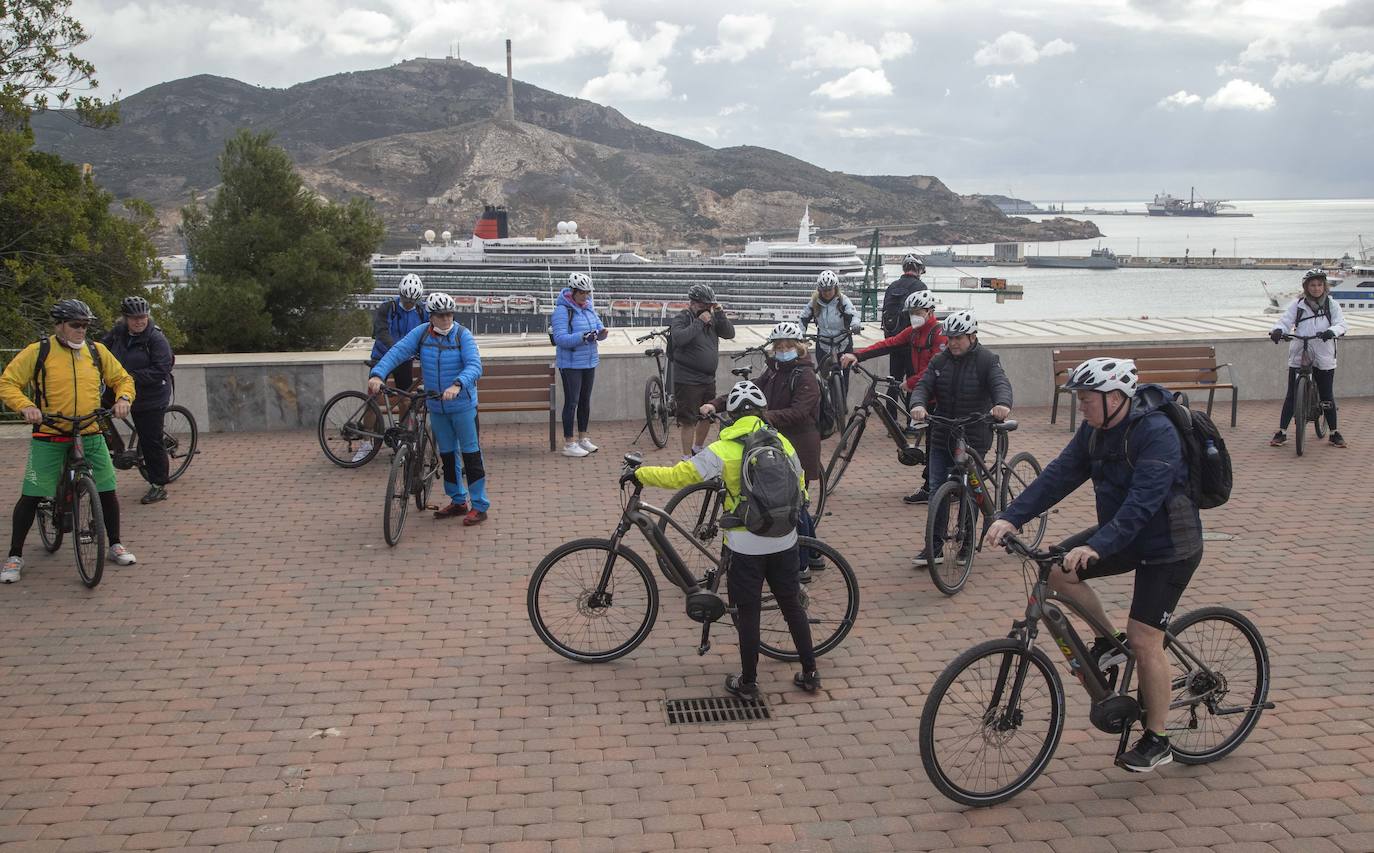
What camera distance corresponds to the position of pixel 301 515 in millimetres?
9086

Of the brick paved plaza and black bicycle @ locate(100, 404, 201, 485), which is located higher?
black bicycle @ locate(100, 404, 201, 485)

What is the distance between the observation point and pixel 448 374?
8.62 m

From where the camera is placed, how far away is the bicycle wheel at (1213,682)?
479cm

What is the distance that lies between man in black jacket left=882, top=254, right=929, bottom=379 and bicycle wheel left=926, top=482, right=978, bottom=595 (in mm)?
3957

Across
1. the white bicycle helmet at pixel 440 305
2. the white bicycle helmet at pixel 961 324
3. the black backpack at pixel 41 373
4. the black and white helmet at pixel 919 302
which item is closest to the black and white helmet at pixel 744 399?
the white bicycle helmet at pixel 961 324

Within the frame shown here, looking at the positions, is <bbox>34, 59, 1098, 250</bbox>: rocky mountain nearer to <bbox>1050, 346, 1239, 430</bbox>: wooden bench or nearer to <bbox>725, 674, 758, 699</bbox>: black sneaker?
<bbox>1050, 346, 1239, 430</bbox>: wooden bench

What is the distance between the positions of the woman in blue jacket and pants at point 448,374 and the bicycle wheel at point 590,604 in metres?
2.70

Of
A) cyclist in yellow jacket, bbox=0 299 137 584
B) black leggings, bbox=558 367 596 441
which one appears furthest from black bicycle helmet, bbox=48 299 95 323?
black leggings, bbox=558 367 596 441

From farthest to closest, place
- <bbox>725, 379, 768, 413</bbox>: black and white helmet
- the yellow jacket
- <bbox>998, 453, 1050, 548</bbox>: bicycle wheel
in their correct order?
<bbox>998, 453, 1050, 548</bbox>: bicycle wheel → the yellow jacket → <bbox>725, 379, 768, 413</bbox>: black and white helmet

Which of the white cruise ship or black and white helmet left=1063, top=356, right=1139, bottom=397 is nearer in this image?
black and white helmet left=1063, top=356, right=1139, bottom=397

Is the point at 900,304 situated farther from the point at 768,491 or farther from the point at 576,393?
the point at 768,491

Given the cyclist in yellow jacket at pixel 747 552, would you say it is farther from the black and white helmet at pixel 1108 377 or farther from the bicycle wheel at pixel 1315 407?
the bicycle wheel at pixel 1315 407

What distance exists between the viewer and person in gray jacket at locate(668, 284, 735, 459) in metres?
10.1

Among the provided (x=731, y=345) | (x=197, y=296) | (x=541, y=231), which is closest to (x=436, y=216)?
(x=541, y=231)
